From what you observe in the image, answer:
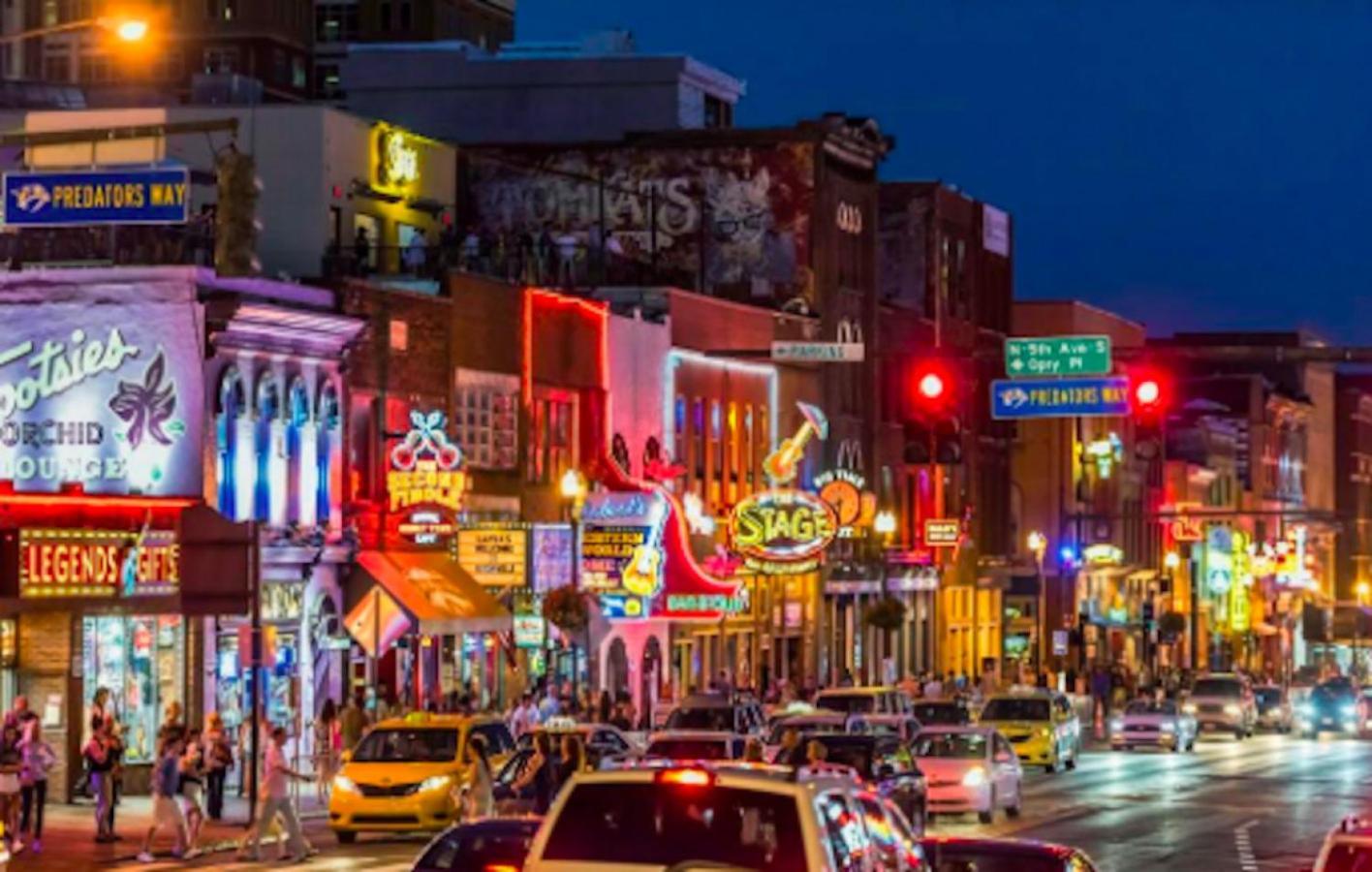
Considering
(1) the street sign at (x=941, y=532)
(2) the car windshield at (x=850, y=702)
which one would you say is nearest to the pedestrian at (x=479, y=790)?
(2) the car windshield at (x=850, y=702)

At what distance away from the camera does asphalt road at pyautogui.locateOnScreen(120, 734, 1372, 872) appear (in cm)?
4000

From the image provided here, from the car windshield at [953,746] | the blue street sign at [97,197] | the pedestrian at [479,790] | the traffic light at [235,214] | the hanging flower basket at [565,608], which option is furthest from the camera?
the hanging flower basket at [565,608]

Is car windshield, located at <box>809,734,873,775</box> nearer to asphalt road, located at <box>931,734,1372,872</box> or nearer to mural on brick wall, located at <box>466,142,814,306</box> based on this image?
asphalt road, located at <box>931,734,1372,872</box>

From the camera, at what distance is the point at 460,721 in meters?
Answer: 43.6

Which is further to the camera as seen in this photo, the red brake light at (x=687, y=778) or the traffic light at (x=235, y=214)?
the traffic light at (x=235, y=214)

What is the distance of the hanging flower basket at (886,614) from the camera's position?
281 ft

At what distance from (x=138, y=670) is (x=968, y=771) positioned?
1410 centimetres

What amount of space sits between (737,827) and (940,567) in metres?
79.4

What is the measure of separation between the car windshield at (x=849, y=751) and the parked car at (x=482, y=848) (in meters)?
14.7

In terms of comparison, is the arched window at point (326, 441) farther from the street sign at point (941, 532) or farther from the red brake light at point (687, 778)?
the red brake light at point (687, 778)

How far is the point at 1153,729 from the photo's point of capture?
241ft

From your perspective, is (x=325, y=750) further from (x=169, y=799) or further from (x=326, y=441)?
(x=169, y=799)

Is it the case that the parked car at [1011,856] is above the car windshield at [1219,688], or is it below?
below

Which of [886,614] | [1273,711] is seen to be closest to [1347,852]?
[886,614]
